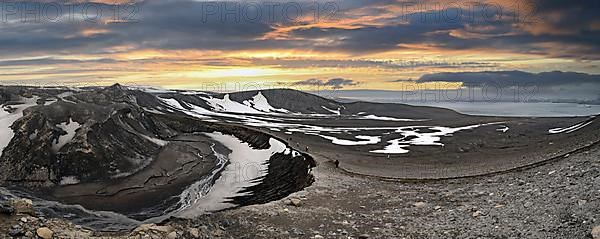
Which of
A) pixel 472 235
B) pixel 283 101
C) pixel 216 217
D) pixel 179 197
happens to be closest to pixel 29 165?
pixel 179 197

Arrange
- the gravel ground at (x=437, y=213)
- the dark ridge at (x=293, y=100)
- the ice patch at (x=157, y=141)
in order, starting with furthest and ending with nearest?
the dark ridge at (x=293, y=100)
the ice patch at (x=157, y=141)
the gravel ground at (x=437, y=213)

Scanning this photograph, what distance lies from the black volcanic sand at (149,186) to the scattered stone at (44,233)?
1465 centimetres

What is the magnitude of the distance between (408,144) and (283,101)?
258ft

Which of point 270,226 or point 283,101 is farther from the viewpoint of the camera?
point 283,101

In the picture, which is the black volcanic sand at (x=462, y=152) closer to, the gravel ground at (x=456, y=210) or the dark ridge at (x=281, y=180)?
the dark ridge at (x=281, y=180)

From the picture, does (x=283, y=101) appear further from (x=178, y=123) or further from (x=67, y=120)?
(x=67, y=120)

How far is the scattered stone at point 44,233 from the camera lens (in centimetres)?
1210

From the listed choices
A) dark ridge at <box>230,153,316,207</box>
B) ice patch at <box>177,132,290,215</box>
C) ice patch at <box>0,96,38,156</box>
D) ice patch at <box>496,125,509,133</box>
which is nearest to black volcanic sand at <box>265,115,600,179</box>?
ice patch at <box>496,125,509,133</box>

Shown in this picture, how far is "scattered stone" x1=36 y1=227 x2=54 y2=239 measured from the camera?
1210cm

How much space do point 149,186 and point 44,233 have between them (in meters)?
22.0

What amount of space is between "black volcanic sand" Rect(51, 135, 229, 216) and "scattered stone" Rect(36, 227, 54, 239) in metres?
14.6

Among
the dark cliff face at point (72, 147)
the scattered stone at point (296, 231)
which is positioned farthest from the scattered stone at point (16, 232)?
the dark cliff face at point (72, 147)

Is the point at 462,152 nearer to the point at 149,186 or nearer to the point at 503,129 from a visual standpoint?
the point at 503,129

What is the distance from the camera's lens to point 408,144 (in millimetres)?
53844
